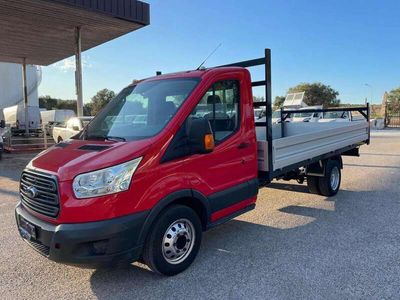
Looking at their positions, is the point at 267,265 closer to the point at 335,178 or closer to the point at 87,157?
the point at 87,157

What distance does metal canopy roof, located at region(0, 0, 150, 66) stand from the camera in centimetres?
Result: 1260

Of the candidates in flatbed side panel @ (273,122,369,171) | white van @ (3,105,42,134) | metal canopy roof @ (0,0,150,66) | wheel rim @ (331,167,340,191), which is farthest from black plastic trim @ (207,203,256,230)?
white van @ (3,105,42,134)

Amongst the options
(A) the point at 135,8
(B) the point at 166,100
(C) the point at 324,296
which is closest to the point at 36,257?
(B) the point at 166,100

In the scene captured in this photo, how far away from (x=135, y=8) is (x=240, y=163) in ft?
38.1

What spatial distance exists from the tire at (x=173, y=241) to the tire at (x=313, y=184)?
379cm

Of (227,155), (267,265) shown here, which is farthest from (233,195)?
(267,265)

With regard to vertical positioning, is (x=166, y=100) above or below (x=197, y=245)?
above

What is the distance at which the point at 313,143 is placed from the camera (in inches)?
241

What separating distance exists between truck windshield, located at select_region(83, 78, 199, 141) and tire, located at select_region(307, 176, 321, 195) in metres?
3.97

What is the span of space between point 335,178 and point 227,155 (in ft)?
13.0

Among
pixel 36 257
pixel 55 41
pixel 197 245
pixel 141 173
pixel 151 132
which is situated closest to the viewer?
pixel 141 173

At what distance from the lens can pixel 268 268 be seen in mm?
3945

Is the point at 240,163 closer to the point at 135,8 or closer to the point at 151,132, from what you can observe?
the point at 151,132

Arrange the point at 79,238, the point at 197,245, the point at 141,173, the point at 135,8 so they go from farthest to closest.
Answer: the point at 135,8 → the point at 197,245 → the point at 141,173 → the point at 79,238
